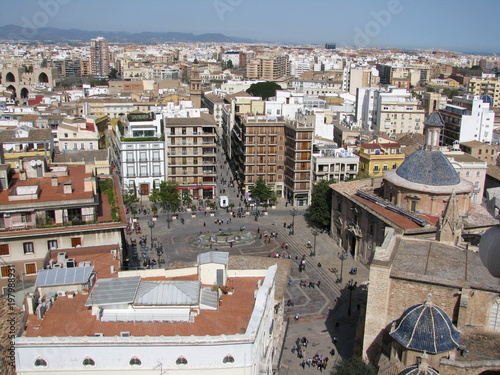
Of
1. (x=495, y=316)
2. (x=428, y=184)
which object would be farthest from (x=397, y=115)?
(x=495, y=316)

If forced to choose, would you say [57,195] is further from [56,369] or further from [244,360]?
[244,360]

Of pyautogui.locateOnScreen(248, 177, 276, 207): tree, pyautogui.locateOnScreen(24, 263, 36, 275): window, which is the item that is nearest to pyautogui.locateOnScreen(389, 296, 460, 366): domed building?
pyautogui.locateOnScreen(24, 263, 36, 275): window

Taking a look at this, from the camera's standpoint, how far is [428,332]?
2472cm

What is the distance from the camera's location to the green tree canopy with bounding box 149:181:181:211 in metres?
63.8

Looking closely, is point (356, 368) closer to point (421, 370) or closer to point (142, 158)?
point (421, 370)

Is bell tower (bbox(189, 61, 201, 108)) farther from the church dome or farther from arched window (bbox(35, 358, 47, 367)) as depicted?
the church dome

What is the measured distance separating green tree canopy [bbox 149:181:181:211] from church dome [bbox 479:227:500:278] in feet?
192

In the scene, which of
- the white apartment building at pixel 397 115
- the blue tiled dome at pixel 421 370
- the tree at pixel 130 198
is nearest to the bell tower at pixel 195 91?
the white apartment building at pixel 397 115

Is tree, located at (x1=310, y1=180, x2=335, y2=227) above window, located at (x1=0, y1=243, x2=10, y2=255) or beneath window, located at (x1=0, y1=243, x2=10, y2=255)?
beneath

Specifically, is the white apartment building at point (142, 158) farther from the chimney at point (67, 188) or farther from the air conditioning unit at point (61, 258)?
the air conditioning unit at point (61, 258)

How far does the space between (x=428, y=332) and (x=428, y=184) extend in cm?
2362

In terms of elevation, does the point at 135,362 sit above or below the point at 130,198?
above

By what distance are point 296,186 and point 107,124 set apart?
136 ft

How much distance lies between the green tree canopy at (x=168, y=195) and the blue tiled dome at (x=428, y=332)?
42107 millimetres
